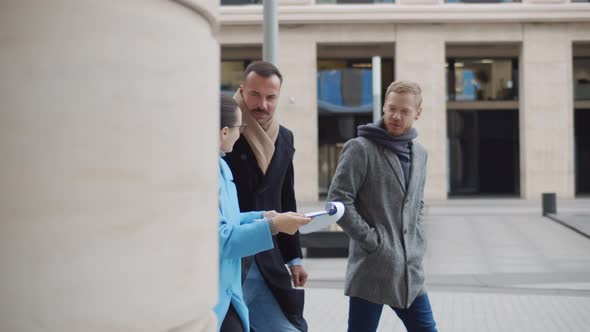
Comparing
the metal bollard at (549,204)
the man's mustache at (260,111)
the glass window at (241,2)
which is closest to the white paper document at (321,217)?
the man's mustache at (260,111)

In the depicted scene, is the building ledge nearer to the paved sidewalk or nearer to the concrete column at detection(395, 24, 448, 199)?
the concrete column at detection(395, 24, 448, 199)

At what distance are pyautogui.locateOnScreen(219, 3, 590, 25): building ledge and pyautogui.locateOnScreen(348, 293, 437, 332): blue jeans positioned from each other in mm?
25142

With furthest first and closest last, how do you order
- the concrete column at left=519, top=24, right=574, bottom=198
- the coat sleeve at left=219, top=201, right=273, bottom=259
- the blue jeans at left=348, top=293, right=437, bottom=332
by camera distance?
the concrete column at left=519, top=24, right=574, bottom=198 < the blue jeans at left=348, top=293, right=437, bottom=332 < the coat sleeve at left=219, top=201, right=273, bottom=259

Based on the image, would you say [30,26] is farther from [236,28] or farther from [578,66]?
[578,66]

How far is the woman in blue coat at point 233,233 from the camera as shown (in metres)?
2.40

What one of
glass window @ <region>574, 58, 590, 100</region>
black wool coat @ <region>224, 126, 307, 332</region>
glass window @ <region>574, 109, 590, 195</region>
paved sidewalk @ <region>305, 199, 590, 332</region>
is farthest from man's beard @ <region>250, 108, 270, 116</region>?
glass window @ <region>574, 109, 590, 195</region>

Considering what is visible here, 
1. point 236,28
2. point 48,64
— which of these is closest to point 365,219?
point 48,64

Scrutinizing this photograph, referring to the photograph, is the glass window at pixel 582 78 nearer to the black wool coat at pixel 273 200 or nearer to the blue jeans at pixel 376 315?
the blue jeans at pixel 376 315

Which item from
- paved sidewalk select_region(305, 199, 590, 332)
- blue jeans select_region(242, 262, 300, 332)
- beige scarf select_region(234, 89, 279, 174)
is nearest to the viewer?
blue jeans select_region(242, 262, 300, 332)

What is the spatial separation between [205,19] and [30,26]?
0.38 m

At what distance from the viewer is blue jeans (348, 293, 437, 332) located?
163 inches

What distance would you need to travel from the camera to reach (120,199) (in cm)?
114

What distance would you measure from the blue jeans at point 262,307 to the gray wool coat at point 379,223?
0.71 meters

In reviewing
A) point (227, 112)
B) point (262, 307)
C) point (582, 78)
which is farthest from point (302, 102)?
point (227, 112)
